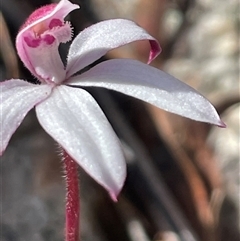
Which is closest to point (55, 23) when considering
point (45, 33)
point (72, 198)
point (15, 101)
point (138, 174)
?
point (45, 33)

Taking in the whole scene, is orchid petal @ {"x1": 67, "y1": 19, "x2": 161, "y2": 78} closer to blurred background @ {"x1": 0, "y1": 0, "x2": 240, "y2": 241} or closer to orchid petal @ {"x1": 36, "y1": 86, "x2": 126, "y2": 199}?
orchid petal @ {"x1": 36, "y1": 86, "x2": 126, "y2": 199}

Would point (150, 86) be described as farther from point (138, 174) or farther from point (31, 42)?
point (138, 174)

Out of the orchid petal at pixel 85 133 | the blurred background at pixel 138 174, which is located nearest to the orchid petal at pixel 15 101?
the orchid petal at pixel 85 133

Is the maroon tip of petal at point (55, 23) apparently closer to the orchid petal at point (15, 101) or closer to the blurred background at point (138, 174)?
the orchid petal at point (15, 101)

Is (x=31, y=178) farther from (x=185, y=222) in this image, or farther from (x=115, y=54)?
(x=115, y=54)

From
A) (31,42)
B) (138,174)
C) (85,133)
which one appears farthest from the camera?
(138,174)

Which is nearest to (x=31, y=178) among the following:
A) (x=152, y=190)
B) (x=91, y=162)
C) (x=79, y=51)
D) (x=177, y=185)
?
(x=152, y=190)
